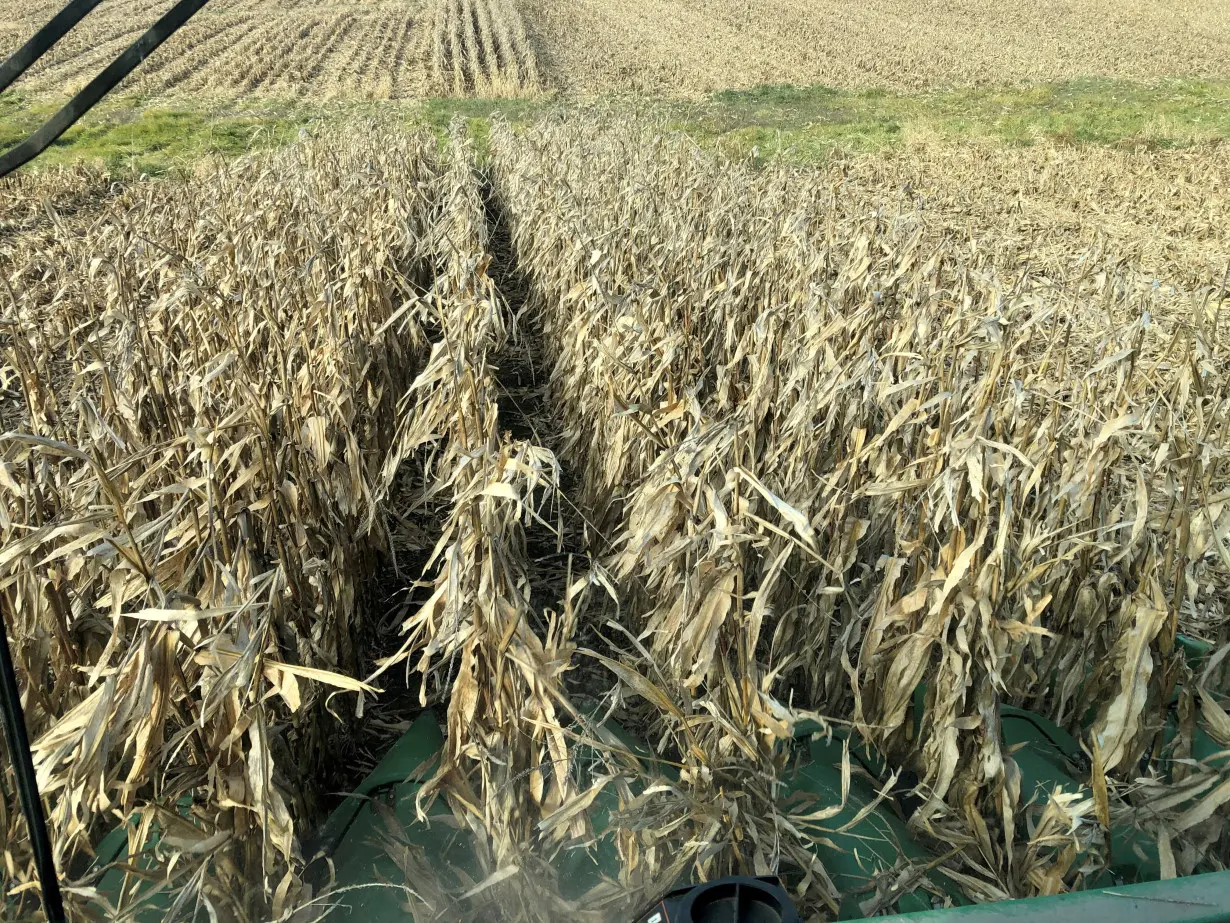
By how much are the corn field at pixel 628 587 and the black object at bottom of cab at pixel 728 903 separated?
756mm

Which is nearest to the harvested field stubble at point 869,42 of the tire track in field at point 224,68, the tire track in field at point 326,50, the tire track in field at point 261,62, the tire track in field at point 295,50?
the tire track in field at point 326,50

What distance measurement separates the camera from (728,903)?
98cm

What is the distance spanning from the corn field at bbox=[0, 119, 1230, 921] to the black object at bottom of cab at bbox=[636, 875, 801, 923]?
756mm

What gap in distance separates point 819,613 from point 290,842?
59.8 inches

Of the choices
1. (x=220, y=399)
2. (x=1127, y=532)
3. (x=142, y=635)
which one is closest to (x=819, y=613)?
(x=1127, y=532)

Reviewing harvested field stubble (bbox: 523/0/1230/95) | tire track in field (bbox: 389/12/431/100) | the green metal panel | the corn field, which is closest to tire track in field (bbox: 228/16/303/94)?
tire track in field (bbox: 389/12/431/100)

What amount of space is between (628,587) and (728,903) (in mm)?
1962

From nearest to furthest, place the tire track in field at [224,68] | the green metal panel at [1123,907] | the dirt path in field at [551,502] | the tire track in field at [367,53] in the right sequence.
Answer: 1. the green metal panel at [1123,907]
2. the dirt path in field at [551,502]
3. the tire track in field at [224,68]
4. the tire track in field at [367,53]

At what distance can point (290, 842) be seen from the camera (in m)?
1.68

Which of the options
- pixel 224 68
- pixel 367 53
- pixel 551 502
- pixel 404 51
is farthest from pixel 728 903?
pixel 404 51

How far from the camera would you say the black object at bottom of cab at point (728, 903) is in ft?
3.13

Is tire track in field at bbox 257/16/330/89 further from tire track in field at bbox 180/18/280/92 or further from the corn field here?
the corn field

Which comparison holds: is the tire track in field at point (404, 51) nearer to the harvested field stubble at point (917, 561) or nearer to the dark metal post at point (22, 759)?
the harvested field stubble at point (917, 561)

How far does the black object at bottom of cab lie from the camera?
955 mm
